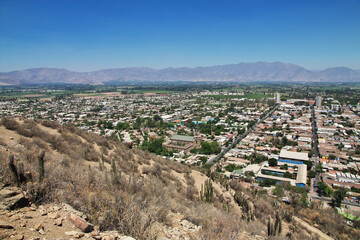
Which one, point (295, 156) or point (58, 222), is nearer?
point (58, 222)

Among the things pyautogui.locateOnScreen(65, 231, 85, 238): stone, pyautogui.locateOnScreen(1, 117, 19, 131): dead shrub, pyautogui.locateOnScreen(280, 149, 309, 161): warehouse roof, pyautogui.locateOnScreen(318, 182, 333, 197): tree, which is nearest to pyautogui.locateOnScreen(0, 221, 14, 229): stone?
pyautogui.locateOnScreen(65, 231, 85, 238): stone

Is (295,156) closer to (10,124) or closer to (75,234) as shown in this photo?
(10,124)

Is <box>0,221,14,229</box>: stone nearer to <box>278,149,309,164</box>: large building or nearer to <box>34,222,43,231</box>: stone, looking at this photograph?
<box>34,222,43,231</box>: stone

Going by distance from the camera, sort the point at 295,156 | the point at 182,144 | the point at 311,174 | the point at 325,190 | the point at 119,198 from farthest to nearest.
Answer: the point at 182,144 < the point at 295,156 < the point at 311,174 < the point at 325,190 < the point at 119,198

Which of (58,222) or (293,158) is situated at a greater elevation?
(58,222)

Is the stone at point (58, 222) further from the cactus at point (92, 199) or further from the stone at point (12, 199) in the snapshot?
the stone at point (12, 199)

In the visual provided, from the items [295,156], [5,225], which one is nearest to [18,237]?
[5,225]
